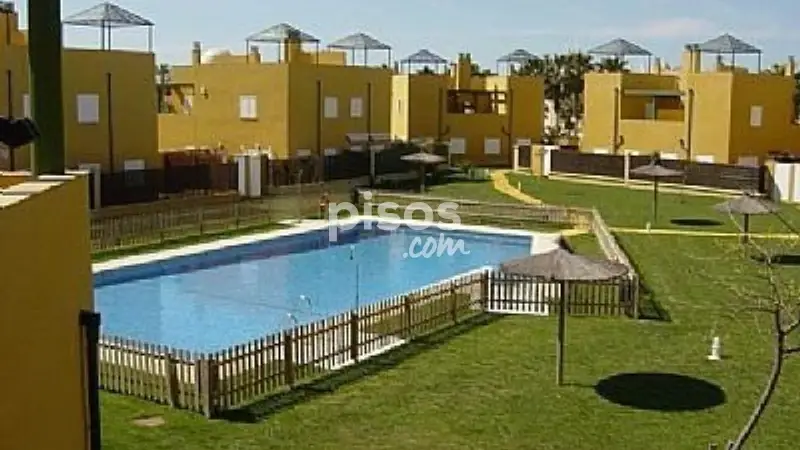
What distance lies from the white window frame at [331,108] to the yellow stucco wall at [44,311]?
3659cm

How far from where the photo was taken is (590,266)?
1600cm

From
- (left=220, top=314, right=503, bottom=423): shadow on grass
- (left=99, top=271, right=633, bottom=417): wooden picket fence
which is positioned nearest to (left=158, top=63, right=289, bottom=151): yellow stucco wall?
(left=99, top=271, right=633, bottom=417): wooden picket fence

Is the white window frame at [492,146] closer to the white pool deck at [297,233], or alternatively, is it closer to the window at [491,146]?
the window at [491,146]

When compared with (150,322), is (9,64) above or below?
above

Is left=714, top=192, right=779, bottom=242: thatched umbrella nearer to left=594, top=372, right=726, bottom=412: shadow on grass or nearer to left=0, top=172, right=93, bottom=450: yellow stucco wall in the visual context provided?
left=594, top=372, right=726, bottom=412: shadow on grass

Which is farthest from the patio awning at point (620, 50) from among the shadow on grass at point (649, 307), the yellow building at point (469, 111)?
the shadow on grass at point (649, 307)

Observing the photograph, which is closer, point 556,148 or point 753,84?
point 753,84

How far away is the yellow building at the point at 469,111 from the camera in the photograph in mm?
55188

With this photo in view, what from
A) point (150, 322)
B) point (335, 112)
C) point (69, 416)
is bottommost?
point (150, 322)

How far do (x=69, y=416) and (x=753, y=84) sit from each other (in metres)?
42.9

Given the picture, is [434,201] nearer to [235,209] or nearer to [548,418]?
[235,209]

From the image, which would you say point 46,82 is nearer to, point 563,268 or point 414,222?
point 563,268

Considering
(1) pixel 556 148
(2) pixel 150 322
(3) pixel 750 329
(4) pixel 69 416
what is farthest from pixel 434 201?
(4) pixel 69 416

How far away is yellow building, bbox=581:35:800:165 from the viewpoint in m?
45.6
